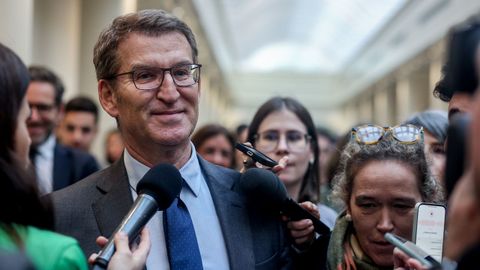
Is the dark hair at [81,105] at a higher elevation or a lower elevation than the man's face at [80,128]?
higher

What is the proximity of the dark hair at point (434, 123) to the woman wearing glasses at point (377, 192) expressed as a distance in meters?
1.53

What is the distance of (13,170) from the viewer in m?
2.11

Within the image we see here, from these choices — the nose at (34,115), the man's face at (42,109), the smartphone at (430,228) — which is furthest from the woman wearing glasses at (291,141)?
the smartphone at (430,228)

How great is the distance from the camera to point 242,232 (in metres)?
3.13

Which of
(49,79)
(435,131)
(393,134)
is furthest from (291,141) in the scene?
(49,79)

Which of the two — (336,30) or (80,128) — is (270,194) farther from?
(336,30)

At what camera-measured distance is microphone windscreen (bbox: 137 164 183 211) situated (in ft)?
8.55

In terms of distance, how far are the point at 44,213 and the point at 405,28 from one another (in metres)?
25.9

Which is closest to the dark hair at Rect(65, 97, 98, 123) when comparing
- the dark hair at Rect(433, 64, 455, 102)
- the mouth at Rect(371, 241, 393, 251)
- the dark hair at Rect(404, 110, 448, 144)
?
the dark hair at Rect(404, 110, 448, 144)

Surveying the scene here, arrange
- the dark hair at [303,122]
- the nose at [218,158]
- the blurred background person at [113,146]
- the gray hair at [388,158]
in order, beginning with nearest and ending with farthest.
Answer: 1. the gray hair at [388,158]
2. the dark hair at [303,122]
3. the nose at [218,158]
4. the blurred background person at [113,146]

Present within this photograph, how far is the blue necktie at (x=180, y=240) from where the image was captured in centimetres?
291

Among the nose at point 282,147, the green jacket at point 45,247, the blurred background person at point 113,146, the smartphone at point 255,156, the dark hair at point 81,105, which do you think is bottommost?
the blurred background person at point 113,146

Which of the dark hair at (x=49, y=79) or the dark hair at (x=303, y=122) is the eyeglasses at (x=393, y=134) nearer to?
the dark hair at (x=303, y=122)

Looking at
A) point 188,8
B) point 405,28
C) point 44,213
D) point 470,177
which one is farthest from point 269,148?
point 405,28
